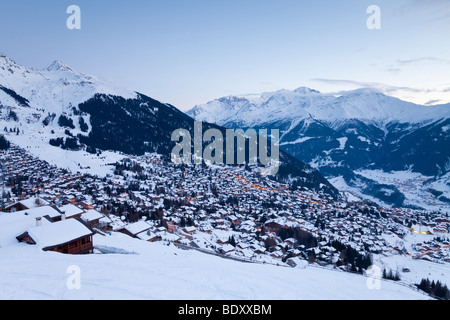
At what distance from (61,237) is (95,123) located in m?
139

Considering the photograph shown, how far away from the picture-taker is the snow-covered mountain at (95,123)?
115875 mm

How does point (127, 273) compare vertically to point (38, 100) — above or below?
below

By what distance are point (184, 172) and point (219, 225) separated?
55534 mm

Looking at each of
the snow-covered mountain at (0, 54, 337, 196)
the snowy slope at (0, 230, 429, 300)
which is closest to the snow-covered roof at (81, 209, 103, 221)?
the snowy slope at (0, 230, 429, 300)

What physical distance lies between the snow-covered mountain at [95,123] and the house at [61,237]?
8289cm

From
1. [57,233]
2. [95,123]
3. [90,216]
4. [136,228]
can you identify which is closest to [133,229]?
[136,228]

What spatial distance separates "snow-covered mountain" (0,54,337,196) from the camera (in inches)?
4562

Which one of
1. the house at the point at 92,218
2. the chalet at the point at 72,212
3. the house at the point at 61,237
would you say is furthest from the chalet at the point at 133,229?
the house at the point at 61,237

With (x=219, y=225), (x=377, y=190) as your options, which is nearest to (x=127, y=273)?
(x=219, y=225)

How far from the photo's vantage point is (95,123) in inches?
5477

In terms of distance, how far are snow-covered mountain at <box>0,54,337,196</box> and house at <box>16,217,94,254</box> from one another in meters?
82.9
